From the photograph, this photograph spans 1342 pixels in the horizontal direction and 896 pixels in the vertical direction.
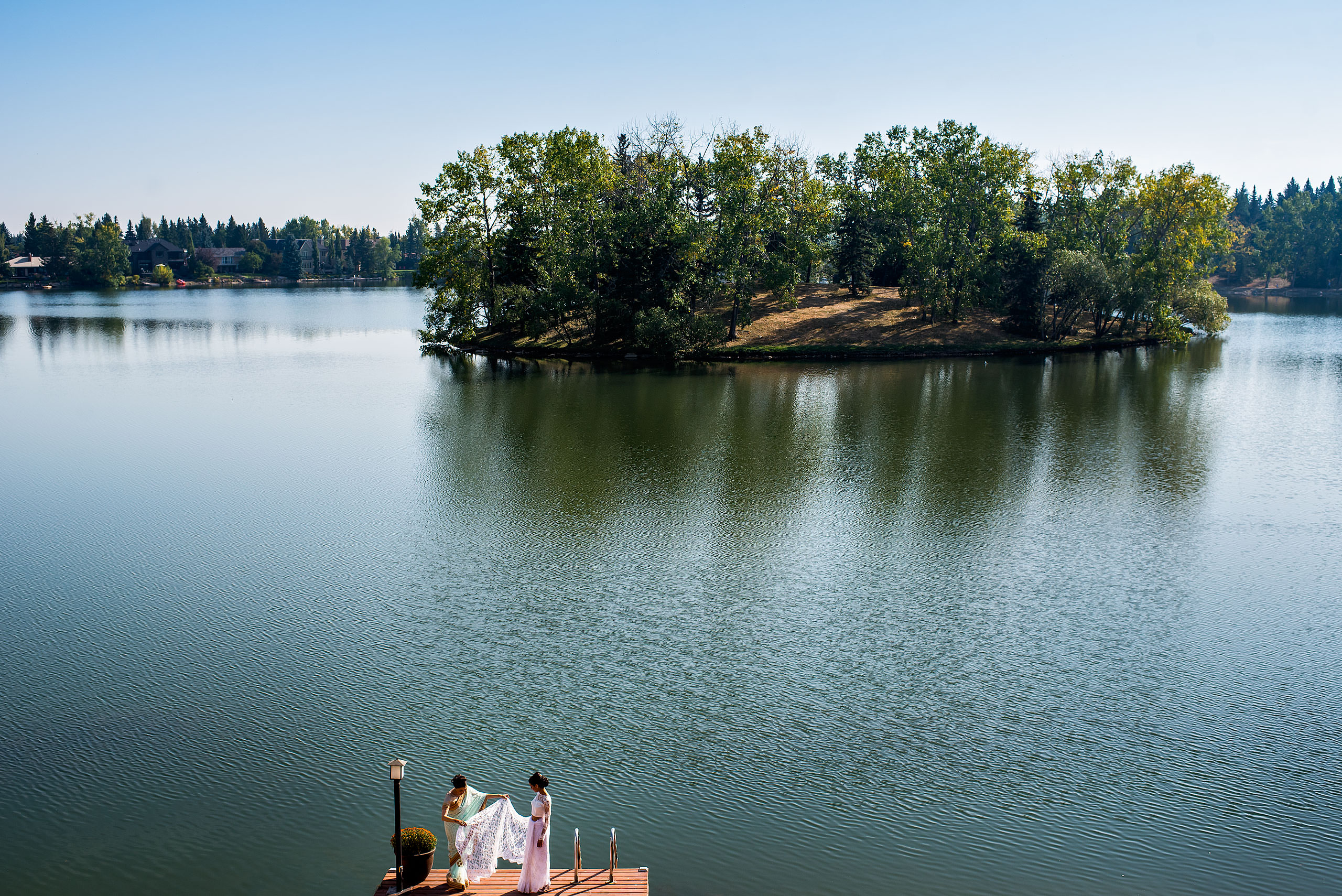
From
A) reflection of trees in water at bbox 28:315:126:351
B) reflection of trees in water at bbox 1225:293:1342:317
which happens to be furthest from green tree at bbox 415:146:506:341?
reflection of trees in water at bbox 1225:293:1342:317

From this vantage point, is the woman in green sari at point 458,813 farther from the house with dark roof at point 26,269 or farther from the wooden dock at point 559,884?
the house with dark roof at point 26,269

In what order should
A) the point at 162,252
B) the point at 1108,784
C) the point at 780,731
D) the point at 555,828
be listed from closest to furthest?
the point at 555,828
the point at 1108,784
the point at 780,731
the point at 162,252

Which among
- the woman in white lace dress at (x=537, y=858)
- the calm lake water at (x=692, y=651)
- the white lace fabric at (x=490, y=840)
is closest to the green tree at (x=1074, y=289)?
the calm lake water at (x=692, y=651)

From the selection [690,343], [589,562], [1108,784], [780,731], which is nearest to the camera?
[1108,784]

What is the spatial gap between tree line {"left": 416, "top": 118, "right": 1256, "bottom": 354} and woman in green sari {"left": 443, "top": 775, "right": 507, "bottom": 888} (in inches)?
2186

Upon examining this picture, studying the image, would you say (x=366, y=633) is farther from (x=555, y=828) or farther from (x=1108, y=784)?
(x=1108, y=784)

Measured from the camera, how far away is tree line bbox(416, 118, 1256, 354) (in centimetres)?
6931

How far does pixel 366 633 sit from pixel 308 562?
5.65 metres

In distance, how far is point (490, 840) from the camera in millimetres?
12234

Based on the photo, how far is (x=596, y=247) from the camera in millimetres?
72438

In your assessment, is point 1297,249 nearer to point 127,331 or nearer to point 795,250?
point 795,250

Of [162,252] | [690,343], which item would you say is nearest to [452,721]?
[690,343]

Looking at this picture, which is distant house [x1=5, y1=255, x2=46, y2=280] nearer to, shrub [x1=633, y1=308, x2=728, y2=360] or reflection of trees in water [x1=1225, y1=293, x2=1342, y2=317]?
shrub [x1=633, y1=308, x2=728, y2=360]

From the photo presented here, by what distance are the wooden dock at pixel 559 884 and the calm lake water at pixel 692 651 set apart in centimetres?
89
